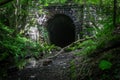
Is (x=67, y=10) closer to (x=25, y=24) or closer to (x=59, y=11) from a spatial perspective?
(x=59, y=11)

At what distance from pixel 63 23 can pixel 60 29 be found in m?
0.83

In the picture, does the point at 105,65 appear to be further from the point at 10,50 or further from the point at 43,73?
the point at 10,50

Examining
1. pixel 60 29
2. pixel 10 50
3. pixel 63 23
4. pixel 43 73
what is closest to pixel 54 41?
pixel 60 29

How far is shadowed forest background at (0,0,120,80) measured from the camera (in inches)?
208

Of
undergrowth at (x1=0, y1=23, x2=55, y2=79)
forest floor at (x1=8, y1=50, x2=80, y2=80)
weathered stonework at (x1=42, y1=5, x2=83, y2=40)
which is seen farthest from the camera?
weathered stonework at (x1=42, y1=5, x2=83, y2=40)

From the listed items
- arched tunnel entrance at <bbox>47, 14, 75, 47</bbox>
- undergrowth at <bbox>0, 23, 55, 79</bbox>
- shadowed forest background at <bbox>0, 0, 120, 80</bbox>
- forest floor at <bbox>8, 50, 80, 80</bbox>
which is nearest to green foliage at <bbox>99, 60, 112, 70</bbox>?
shadowed forest background at <bbox>0, 0, 120, 80</bbox>

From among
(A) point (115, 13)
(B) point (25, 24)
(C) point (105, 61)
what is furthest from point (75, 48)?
(C) point (105, 61)

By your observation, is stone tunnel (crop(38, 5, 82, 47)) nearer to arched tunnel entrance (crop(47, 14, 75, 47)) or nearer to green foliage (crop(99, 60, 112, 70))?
arched tunnel entrance (crop(47, 14, 75, 47))

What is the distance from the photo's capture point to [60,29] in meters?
18.3

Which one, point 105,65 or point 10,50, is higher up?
point 105,65

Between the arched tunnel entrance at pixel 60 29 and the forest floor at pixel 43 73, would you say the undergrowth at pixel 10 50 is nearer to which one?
the forest floor at pixel 43 73

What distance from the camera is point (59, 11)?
15.7 m

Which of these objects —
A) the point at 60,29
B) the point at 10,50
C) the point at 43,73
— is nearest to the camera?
the point at 43,73

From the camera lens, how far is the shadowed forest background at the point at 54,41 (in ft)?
17.3
